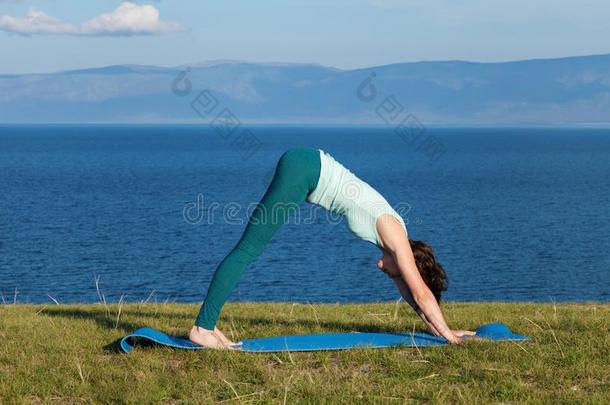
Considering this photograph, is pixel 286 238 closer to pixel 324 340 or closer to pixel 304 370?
pixel 324 340

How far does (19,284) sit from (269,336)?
1203 inches

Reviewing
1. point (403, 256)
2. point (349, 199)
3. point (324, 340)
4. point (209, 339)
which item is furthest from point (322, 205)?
point (209, 339)

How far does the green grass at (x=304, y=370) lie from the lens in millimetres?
5676

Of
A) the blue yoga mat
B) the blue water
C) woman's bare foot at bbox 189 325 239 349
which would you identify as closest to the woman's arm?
the blue yoga mat

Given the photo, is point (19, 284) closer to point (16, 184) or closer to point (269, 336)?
point (269, 336)

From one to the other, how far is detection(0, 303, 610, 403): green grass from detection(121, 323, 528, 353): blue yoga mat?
103mm

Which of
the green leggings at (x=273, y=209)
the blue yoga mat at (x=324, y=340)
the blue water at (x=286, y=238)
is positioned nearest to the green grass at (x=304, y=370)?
the blue yoga mat at (x=324, y=340)

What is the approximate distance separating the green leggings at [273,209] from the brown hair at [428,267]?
1.02 meters

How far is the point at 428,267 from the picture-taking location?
709 cm

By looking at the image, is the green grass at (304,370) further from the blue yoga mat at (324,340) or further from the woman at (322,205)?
the woman at (322,205)

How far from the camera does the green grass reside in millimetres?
5676

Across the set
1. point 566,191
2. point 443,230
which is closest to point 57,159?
point 566,191

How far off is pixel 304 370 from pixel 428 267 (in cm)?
142

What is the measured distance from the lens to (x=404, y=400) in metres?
5.50
